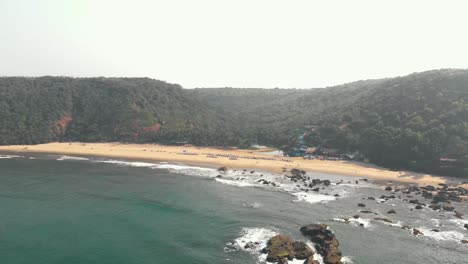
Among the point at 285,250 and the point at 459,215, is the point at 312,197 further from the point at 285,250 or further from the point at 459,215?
the point at 285,250

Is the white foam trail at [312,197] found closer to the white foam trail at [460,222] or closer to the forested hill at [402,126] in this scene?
the white foam trail at [460,222]

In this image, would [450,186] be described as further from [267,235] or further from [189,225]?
[189,225]

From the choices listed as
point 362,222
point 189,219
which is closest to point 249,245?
point 189,219

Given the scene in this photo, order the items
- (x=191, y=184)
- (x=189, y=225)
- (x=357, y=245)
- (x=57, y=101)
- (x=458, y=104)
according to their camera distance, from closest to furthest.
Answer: (x=357, y=245) < (x=189, y=225) < (x=191, y=184) < (x=458, y=104) < (x=57, y=101)

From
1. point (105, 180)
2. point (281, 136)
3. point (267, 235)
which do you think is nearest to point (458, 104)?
point (281, 136)

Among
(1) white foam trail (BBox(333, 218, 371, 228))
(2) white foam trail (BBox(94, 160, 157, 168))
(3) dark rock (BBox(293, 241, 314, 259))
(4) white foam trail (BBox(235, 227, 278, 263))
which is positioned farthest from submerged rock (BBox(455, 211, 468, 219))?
(2) white foam trail (BBox(94, 160, 157, 168))

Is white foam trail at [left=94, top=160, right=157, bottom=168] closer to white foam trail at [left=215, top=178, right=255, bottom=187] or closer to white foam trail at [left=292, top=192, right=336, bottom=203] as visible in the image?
white foam trail at [left=215, top=178, right=255, bottom=187]

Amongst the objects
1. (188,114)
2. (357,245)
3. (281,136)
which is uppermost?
(188,114)
